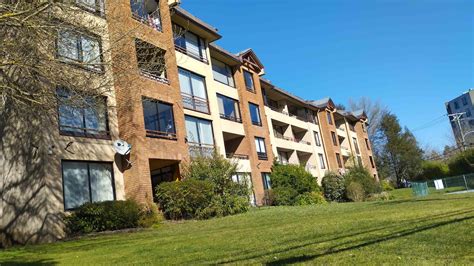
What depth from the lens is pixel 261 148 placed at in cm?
3344

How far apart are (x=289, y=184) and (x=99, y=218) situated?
→ 18037mm

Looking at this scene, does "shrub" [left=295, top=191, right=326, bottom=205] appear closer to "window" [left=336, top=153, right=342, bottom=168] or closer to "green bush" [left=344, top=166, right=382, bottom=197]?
"green bush" [left=344, top=166, right=382, bottom=197]

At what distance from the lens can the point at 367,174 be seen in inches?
1658

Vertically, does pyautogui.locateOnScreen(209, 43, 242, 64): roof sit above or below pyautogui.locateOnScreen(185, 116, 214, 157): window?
above

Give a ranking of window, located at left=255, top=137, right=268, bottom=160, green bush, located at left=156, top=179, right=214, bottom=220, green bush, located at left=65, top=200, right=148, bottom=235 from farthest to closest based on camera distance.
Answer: window, located at left=255, top=137, right=268, bottom=160, green bush, located at left=156, top=179, right=214, bottom=220, green bush, located at left=65, top=200, right=148, bottom=235

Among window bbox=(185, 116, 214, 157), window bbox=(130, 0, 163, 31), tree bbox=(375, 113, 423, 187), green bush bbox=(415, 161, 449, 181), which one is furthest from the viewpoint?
tree bbox=(375, 113, 423, 187)

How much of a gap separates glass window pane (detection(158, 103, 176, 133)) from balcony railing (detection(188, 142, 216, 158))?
1.84 metres

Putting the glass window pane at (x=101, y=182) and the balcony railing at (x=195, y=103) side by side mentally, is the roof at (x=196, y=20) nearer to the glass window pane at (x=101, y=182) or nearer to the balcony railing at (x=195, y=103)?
the balcony railing at (x=195, y=103)

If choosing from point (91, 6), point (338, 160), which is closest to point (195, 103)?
point (91, 6)

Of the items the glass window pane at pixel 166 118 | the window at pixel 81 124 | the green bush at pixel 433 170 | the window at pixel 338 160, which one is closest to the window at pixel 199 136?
the glass window pane at pixel 166 118

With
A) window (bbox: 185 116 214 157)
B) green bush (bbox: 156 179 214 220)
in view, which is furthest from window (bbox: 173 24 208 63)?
green bush (bbox: 156 179 214 220)

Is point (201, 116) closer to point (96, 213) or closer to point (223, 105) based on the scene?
point (223, 105)

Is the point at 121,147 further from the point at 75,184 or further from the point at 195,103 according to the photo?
the point at 195,103

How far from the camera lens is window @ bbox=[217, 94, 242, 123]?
97.9 ft
